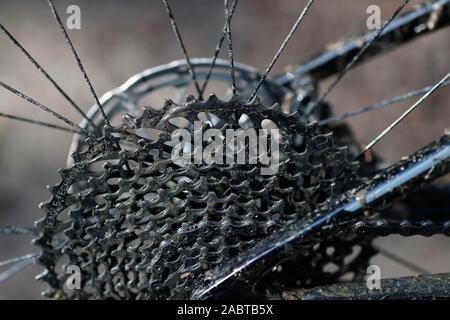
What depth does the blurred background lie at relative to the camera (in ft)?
7.04

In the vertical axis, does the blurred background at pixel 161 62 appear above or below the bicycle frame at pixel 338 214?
above

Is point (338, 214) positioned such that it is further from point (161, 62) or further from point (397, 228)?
point (161, 62)

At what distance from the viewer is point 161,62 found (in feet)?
8.43

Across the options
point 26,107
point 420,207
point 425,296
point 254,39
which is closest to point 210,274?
point 425,296

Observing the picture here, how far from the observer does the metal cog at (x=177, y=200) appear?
3.14 ft

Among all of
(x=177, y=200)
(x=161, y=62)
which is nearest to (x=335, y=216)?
(x=177, y=200)

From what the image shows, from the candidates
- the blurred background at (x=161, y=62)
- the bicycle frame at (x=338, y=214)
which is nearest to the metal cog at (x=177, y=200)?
the bicycle frame at (x=338, y=214)

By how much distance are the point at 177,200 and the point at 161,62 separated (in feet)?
5.25

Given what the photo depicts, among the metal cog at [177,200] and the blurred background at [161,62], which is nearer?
the metal cog at [177,200]

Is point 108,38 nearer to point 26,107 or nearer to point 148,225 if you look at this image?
point 26,107

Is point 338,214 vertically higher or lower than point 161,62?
lower

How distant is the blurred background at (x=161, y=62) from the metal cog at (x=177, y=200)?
950 millimetres

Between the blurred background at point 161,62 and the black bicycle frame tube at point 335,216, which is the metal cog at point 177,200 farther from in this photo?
the blurred background at point 161,62

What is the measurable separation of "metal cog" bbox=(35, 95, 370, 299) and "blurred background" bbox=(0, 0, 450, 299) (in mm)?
950
